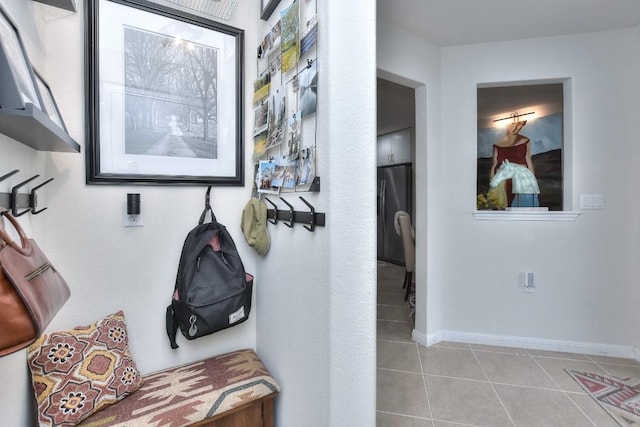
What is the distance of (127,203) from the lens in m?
1.35

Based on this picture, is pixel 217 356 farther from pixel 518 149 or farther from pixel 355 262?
pixel 518 149

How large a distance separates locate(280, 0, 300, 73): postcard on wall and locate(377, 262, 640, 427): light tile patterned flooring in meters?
1.90

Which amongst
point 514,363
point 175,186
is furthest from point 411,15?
point 514,363

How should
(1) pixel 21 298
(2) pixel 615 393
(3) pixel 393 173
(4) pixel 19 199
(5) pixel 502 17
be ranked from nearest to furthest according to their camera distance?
1. (1) pixel 21 298
2. (4) pixel 19 199
3. (2) pixel 615 393
4. (5) pixel 502 17
5. (3) pixel 393 173

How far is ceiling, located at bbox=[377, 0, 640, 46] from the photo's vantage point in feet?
6.78

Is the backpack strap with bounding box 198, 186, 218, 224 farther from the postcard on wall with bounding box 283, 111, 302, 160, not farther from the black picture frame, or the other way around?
the black picture frame

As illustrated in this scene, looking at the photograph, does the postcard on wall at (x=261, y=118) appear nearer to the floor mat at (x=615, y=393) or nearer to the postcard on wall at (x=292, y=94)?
the postcard on wall at (x=292, y=94)

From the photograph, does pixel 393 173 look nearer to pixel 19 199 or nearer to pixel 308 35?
pixel 308 35

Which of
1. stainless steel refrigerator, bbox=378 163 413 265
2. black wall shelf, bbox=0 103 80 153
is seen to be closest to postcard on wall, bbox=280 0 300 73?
black wall shelf, bbox=0 103 80 153

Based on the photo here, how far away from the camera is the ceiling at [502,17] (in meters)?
2.07

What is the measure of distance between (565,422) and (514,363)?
63 cm

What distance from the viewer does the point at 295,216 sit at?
4.05 feet

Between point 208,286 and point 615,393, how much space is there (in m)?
2.58

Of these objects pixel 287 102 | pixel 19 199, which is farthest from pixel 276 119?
pixel 19 199
